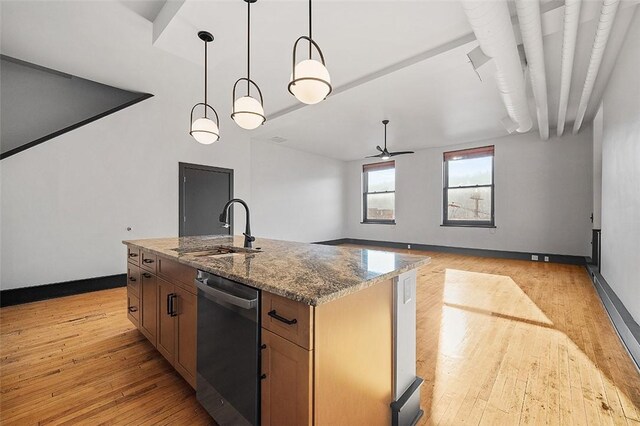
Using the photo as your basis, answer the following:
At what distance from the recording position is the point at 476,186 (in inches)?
272

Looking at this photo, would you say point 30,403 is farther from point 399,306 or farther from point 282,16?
point 282,16

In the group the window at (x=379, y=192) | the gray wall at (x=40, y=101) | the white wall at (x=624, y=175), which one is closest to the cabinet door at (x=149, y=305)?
the gray wall at (x=40, y=101)

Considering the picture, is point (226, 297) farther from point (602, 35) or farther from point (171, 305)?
point (602, 35)

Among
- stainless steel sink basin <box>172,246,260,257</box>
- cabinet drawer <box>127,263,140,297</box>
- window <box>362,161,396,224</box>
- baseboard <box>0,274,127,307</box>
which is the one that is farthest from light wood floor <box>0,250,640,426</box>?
window <box>362,161,396,224</box>

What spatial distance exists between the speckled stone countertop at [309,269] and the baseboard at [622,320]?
2032 millimetres

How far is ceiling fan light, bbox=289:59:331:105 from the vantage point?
169 cm

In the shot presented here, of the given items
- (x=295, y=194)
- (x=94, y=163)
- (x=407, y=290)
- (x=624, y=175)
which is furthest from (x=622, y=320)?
(x=94, y=163)

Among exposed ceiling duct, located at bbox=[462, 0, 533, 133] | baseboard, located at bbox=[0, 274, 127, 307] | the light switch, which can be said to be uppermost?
exposed ceiling duct, located at bbox=[462, 0, 533, 133]

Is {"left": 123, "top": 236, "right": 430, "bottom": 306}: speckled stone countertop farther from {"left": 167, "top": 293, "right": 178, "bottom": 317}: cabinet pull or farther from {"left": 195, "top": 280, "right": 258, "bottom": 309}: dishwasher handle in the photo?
{"left": 167, "top": 293, "right": 178, "bottom": 317}: cabinet pull

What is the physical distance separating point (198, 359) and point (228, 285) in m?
0.60

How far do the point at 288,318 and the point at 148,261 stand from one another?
5.63ft

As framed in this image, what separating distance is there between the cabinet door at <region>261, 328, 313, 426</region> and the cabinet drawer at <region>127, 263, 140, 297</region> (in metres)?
1.87

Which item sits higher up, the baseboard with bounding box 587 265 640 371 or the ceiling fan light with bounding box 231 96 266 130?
the ceiling fan light with bounding box 231 96 266 130

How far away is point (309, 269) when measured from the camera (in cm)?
138
